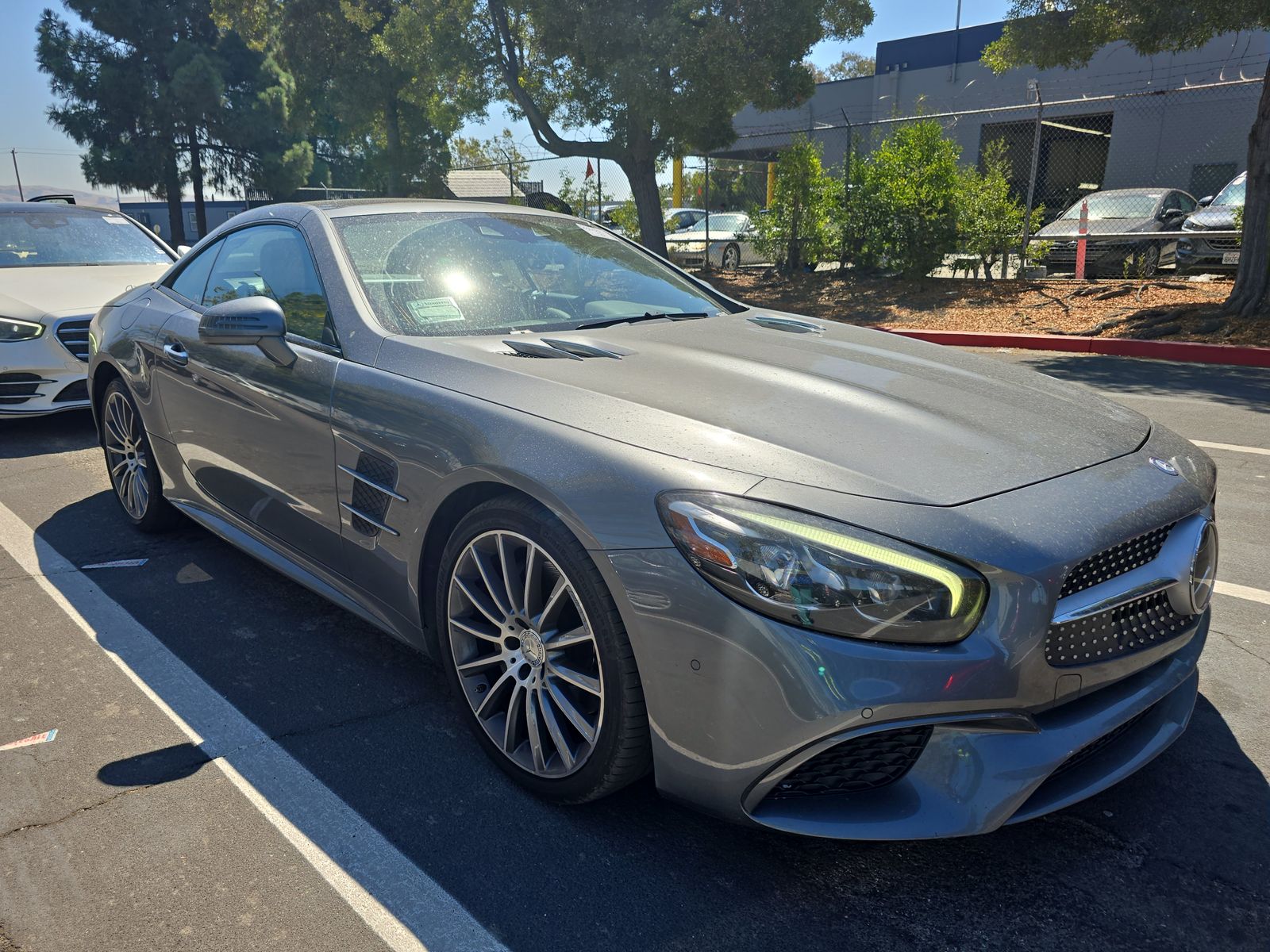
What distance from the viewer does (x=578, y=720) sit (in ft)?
7.41

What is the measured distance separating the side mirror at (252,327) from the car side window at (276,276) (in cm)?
10

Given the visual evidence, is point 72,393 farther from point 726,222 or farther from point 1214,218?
point 726,222

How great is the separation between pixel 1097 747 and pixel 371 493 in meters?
1.91

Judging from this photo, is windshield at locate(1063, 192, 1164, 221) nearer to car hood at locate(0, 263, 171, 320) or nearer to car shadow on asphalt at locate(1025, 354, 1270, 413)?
car shadow on asphalt at locate(1025, 354, 1270, 413)

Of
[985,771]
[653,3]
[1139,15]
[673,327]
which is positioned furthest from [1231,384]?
[653,3]

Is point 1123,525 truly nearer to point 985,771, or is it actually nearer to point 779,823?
point 985,771

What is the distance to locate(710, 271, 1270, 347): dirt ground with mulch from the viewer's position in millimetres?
9992

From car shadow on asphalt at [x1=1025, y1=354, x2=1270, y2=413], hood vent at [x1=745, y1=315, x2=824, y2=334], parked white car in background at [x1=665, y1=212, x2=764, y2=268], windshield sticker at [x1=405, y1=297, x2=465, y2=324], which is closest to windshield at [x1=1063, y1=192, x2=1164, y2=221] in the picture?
parked white car in background at [x1=665, y1=212, x2=764, y2=268]

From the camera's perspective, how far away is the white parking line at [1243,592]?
3.56 m

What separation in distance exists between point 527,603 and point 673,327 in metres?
1.28

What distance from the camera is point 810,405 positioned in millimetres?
2426

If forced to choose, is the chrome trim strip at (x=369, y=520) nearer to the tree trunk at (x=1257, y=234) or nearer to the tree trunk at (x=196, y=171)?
the tree trunk at (x=1257, y=234)

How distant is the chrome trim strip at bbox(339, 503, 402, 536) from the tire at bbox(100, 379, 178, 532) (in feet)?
5.78

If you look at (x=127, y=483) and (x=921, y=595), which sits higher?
(x=921, y=595)
